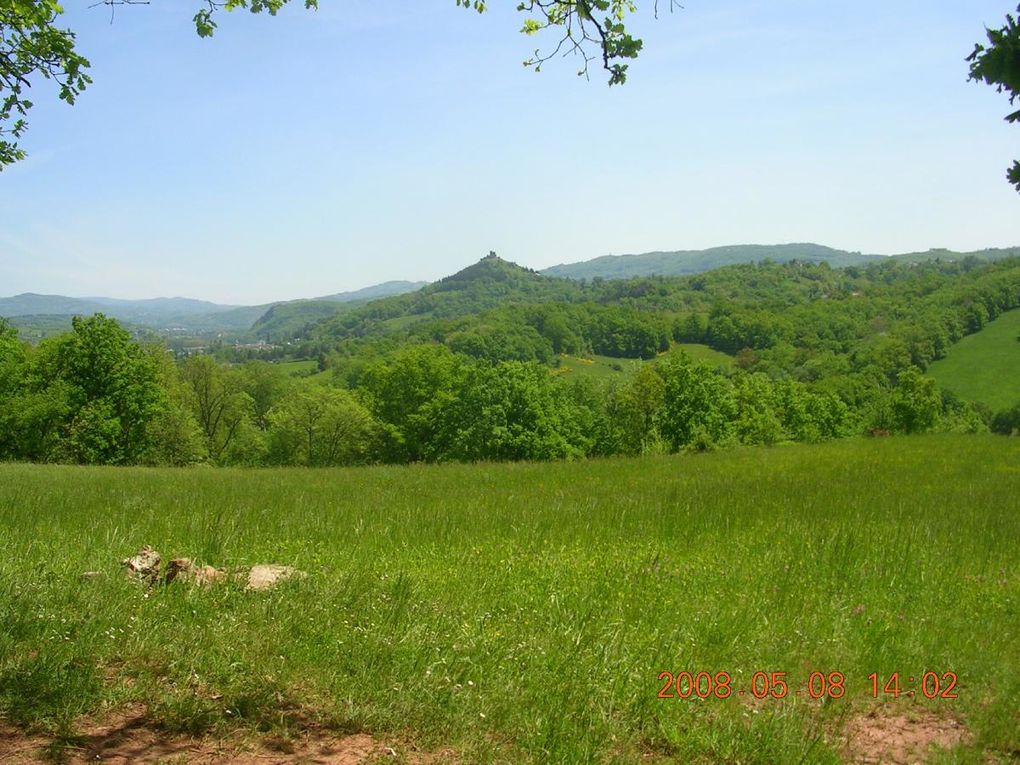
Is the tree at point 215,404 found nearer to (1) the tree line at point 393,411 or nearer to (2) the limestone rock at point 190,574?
(1) the tree line at point 393,411

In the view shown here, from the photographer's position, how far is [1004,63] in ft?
12.0

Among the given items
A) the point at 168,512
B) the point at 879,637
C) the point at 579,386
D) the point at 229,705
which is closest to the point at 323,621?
the point at 229,705

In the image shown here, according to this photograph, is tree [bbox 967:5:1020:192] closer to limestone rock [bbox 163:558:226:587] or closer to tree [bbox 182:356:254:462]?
limestone rock [bbox 163:558:226:587]

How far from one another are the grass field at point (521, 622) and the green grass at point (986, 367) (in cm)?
9394

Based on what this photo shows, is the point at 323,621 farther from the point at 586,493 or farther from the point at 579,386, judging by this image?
the point at 579,386

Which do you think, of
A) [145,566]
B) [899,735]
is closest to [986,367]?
[899,735]

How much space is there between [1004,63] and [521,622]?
485cm

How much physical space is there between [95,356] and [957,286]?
6435 inches

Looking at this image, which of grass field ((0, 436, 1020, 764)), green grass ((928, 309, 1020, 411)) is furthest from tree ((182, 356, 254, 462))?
green grass ((928, 309, 1020, 411))

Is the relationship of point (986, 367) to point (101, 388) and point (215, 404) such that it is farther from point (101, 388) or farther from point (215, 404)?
point (101, 388)

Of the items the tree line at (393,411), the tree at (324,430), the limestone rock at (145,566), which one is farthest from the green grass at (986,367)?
the limestone rock at (145,566)

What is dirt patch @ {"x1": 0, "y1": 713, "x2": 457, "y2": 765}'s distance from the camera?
10.4ft

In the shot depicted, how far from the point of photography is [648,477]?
1584 cm
